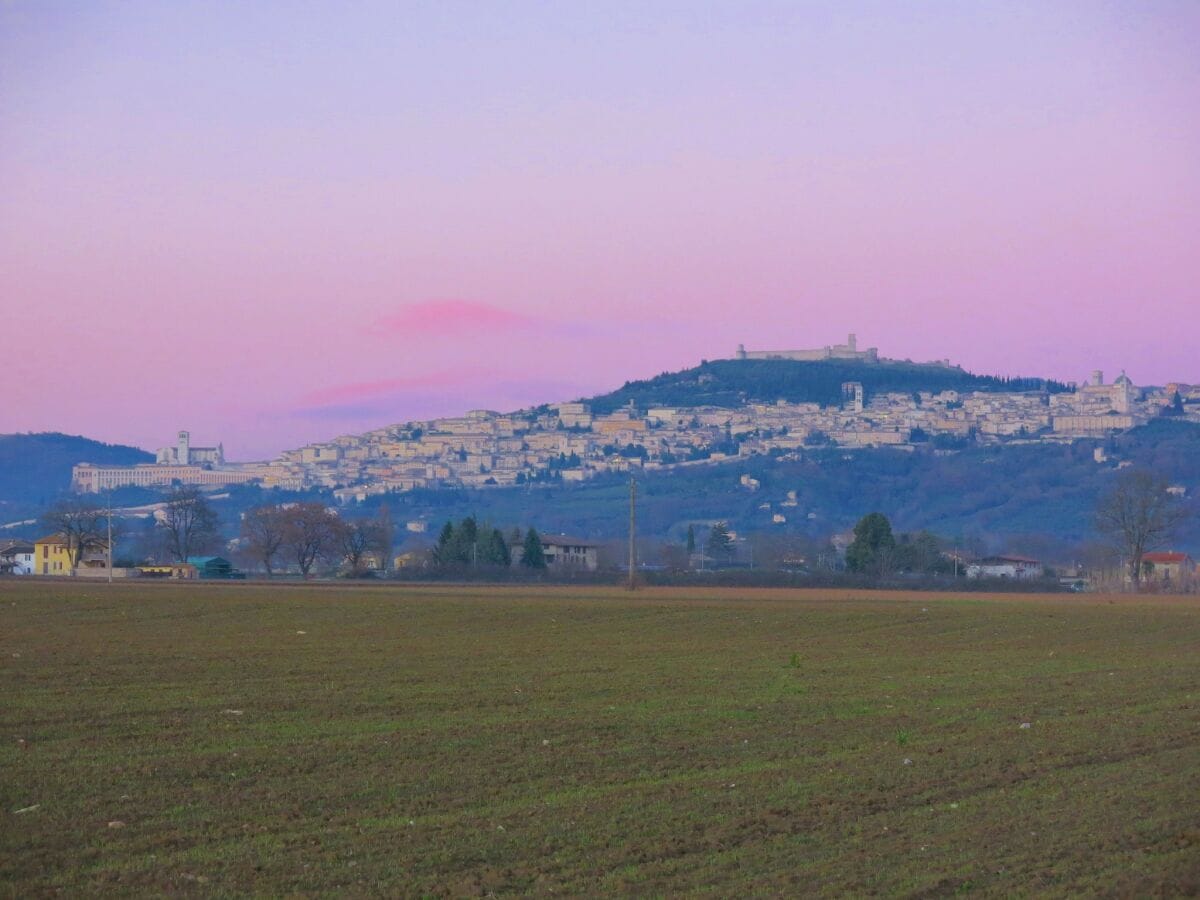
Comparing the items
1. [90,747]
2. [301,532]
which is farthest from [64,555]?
[90,747]

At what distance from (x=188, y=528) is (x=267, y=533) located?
15093mm

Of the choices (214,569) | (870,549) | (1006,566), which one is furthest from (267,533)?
(1006,566)

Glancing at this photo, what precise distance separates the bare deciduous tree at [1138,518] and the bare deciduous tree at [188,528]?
7597cm

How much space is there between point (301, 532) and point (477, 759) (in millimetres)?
106033

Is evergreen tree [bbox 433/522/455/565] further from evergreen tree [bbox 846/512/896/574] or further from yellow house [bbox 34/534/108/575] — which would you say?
evergreen tree [bbox 846/512/896/574]

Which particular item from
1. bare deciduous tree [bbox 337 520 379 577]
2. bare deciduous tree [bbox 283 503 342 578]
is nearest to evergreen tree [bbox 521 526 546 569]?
bare deciduous tree [bbox 337 520 379 577]

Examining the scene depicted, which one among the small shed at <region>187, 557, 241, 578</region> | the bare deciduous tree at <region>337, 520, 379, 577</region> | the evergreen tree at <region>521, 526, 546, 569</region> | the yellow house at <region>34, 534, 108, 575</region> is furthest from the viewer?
the yellow house at <region>34, 534, 108, 575</region>

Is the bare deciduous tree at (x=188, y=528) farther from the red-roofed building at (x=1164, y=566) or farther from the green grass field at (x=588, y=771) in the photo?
the green grass field at (x=588, y=771)

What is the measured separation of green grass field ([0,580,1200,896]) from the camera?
1183 centimetres

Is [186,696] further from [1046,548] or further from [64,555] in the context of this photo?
[1046,548]

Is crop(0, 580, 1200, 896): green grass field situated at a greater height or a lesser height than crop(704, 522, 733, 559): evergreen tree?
lesser

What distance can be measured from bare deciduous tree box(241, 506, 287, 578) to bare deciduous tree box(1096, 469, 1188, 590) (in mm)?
62684

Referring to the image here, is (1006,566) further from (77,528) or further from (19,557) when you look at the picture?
(19,557)

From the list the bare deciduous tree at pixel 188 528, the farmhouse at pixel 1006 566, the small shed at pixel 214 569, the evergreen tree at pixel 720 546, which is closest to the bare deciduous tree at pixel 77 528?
the bare deciduous tree at pixel 188 528
